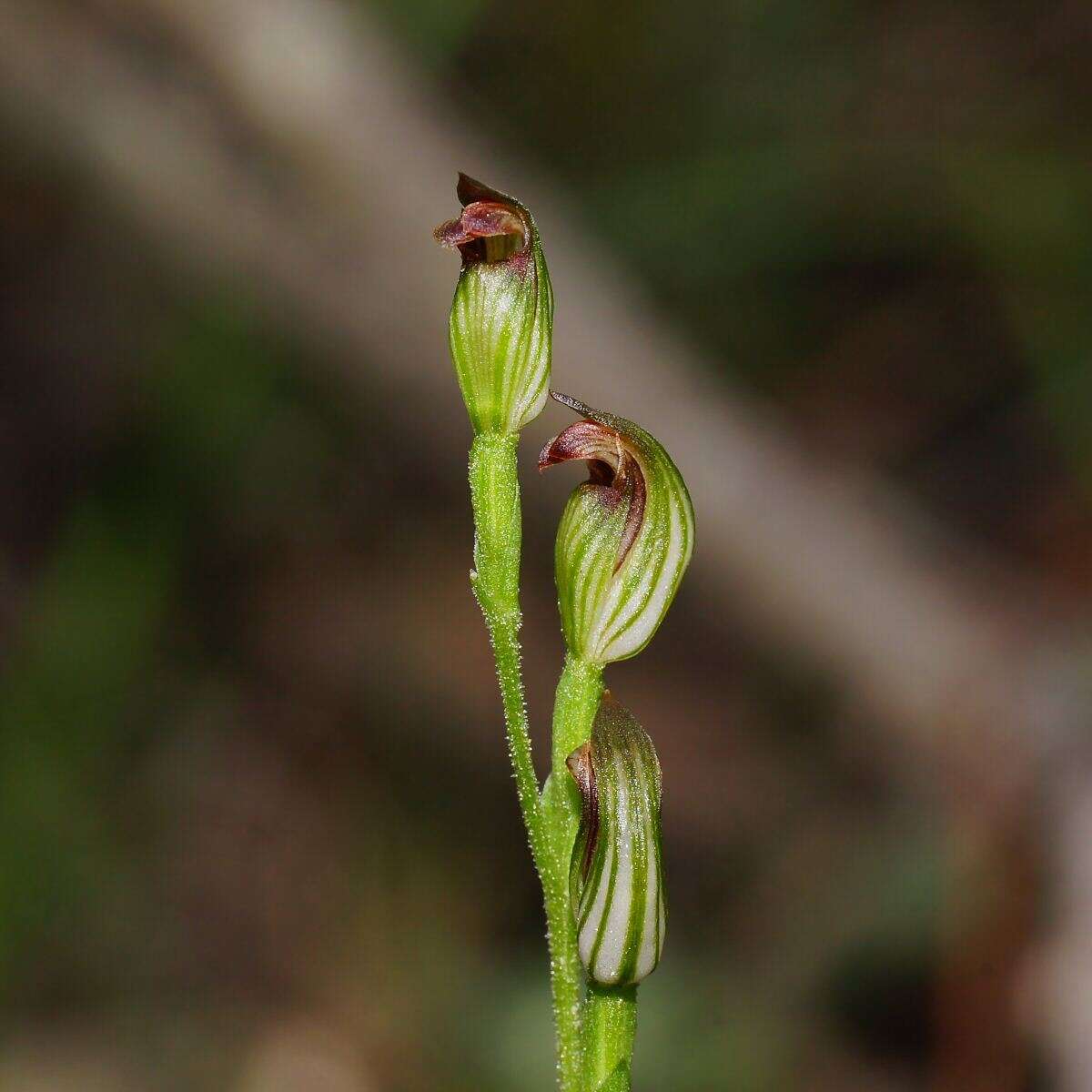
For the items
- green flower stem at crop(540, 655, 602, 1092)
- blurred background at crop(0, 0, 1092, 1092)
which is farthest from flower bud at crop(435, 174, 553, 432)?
A: blurred background at crop(0, 0, 1092, 1092)

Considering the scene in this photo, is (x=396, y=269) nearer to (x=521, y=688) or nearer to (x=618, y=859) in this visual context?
(x=521, y=688)

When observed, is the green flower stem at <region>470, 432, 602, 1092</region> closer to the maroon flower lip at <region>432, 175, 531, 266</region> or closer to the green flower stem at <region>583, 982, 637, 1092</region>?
the green flower stem at <region>583, 982, 637, 1092</region>

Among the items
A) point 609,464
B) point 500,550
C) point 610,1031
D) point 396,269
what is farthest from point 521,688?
point 396,269

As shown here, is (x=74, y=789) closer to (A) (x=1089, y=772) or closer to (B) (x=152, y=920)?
(B) (x=152, y=920)

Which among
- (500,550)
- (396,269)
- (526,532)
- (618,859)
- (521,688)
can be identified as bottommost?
(618,859)

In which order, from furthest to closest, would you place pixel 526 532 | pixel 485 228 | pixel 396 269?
1. pixel 526 532
2. pixel 396 269
3. pixel 485 228

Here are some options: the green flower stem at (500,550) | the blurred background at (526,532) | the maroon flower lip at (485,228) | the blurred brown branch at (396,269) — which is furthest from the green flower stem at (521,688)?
the blurred brown branch at (396,269)
